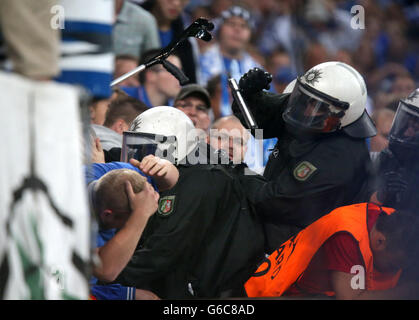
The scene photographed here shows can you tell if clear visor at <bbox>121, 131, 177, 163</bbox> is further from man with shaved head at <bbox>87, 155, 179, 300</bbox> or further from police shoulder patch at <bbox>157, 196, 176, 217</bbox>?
man with shaved head at <bbox>87, 155, 179, 300</bbox>

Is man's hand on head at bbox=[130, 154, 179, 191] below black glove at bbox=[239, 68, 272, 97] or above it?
below

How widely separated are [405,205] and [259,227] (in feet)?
2.39

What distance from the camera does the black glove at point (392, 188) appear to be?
11.9ft

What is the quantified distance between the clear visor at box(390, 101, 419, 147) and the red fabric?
0.51m

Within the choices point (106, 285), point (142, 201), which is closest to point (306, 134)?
point (142, 201)

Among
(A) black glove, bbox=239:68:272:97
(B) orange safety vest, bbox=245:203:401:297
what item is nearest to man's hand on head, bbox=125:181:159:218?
(B) orange safety vest, bbox=245:203:401:297

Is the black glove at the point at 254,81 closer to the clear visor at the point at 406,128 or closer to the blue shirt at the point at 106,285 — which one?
the clear visor at the point at 406,128

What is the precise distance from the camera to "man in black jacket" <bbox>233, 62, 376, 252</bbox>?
11.9 ft

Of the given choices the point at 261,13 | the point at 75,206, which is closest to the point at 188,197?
the point at 75,206

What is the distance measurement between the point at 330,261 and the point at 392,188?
52 centimetres

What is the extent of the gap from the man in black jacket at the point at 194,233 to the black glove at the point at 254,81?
0.50 metres

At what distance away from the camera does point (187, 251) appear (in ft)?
11.5

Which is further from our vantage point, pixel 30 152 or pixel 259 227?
pixel 259 227
